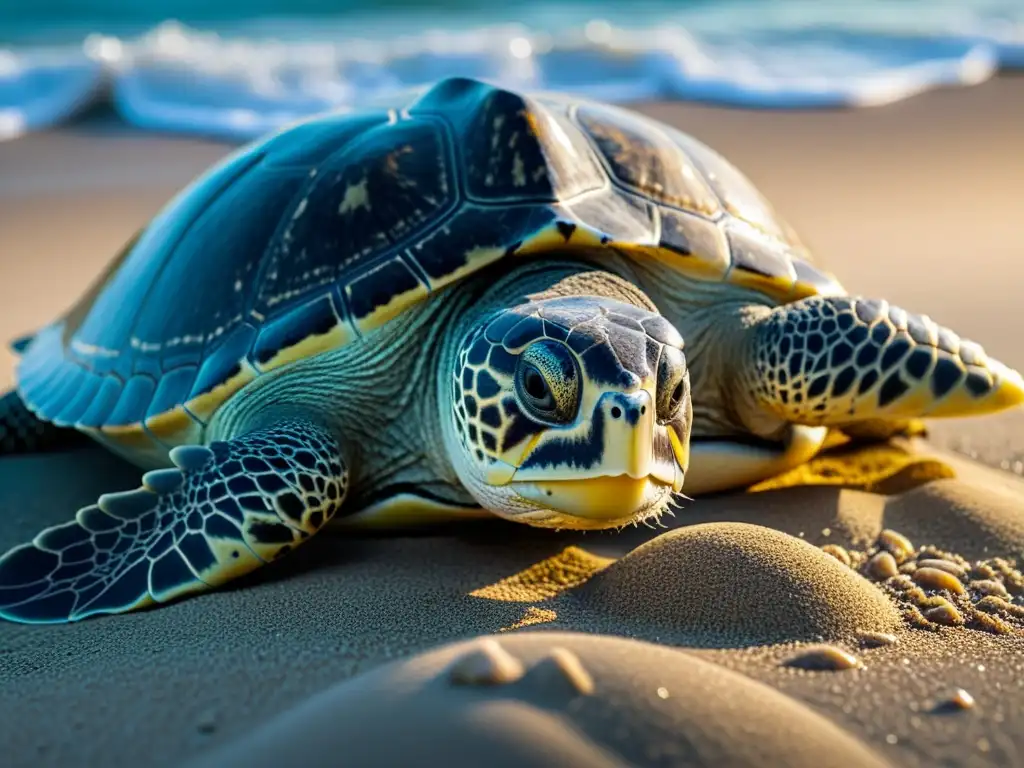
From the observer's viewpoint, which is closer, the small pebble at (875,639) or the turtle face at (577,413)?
the small pebble at (875,639)

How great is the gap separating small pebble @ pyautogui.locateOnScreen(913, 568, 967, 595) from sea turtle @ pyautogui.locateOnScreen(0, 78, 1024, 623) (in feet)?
2.05

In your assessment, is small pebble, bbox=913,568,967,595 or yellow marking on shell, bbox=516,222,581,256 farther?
yellow marking on shell, bbox=516,222,581,256

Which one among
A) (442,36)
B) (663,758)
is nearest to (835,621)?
(663,758)

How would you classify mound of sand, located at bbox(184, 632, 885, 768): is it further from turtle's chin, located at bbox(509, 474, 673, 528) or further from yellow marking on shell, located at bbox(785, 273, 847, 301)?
yellow marking on shell, located at bbox(785, 273, 847, 301)

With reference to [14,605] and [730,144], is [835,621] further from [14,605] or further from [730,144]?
[730,144]

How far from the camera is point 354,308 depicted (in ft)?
9.36

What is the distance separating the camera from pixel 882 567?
250 cm

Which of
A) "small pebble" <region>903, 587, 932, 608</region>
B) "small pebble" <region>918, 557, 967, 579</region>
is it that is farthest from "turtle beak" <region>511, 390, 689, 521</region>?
"small pebble" <region>918, 557, 967, 579</region>

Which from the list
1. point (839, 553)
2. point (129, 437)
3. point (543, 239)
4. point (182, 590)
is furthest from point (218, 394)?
point (839, 553)

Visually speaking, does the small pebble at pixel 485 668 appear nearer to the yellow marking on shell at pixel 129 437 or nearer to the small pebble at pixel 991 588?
the small pebble at pixel 991 588

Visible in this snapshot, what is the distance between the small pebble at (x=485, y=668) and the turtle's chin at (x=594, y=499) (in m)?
0.62

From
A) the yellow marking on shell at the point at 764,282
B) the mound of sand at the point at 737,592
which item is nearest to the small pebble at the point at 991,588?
the mound of sand at the point at 737,592

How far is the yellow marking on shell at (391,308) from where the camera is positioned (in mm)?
2820

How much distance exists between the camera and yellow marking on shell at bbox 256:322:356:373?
2865 mm
